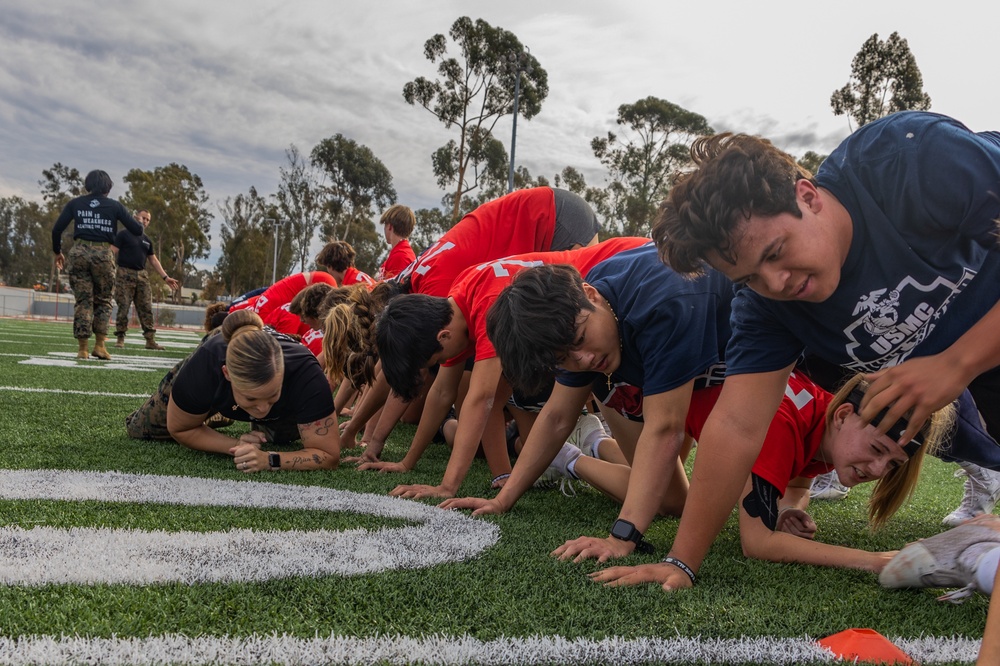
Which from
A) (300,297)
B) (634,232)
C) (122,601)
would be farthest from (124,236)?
(634,232)

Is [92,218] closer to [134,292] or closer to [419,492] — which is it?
[134,292]

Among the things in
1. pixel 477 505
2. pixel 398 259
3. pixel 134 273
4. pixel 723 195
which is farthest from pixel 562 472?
pixel 134 273

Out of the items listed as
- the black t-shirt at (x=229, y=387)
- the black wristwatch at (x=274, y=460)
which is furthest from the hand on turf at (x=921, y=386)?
the black wristwatch at (x=274, y=460)

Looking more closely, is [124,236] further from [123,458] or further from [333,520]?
[333,520]

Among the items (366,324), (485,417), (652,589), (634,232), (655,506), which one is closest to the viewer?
(652,589)

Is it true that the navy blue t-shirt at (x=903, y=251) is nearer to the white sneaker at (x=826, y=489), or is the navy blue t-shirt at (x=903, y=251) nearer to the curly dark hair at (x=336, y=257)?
the white sneaker at (x=826, y=489)

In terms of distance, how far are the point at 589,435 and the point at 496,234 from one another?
4.90ft

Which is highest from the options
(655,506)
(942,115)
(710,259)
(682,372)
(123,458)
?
(942,115)

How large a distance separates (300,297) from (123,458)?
1.94 meters

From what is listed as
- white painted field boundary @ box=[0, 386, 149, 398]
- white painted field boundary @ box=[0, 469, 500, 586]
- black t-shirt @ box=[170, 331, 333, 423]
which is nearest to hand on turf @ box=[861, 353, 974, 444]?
white painted field boundary @ box=[0, 469, 500, 586]

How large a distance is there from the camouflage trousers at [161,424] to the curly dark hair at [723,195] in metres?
2.75

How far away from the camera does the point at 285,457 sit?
3518 millimetres

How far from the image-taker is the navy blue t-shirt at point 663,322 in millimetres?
2281

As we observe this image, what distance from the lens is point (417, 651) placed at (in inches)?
57.4
